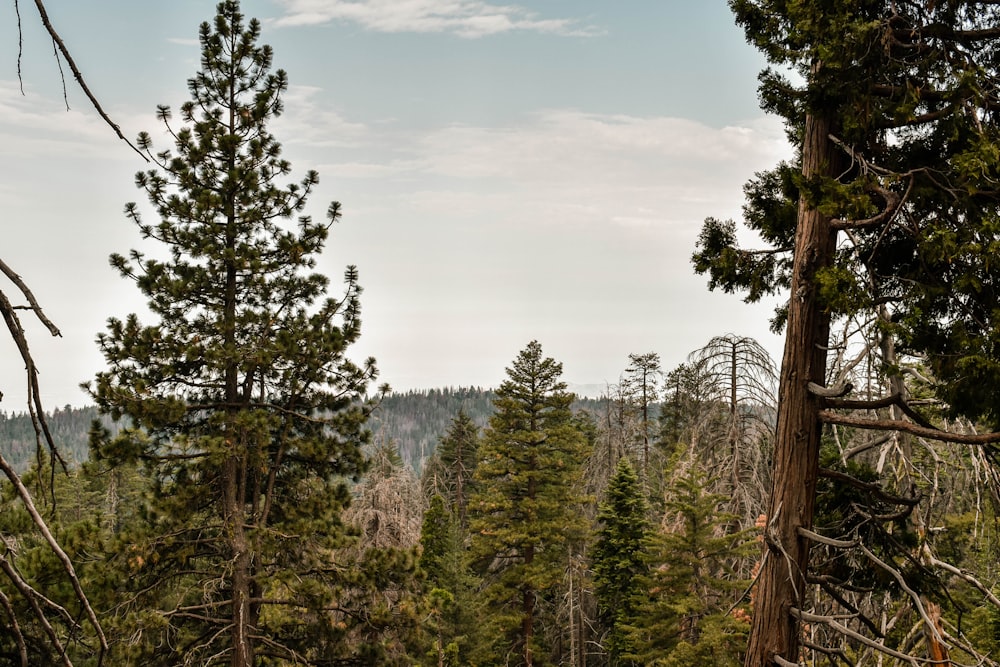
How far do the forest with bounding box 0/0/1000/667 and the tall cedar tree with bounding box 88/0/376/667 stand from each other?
5 cm

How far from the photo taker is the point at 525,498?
2252 cm

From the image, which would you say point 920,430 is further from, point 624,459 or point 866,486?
point 624,459

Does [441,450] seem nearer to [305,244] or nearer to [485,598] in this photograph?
[485,598]

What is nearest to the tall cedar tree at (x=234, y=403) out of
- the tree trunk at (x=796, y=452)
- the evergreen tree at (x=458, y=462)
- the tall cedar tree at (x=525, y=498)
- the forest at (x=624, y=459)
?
the forest at (x=624, y=459)

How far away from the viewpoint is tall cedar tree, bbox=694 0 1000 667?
168 inches

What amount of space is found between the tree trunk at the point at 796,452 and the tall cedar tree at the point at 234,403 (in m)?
7.67

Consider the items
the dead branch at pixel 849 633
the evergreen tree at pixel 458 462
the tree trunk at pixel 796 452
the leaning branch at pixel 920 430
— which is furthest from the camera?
the evergreen tree at pixel 458 462

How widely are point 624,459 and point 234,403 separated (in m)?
15.0

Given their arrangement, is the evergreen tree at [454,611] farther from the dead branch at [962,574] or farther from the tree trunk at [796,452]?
the dead branch at [962,574]

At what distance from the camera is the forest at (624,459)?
14.7 feet

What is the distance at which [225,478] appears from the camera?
11539mm

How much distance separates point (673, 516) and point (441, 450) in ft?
88.4

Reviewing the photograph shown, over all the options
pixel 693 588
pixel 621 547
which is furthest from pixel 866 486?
pixel 621 547

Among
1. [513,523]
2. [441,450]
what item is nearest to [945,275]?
[513,523]
